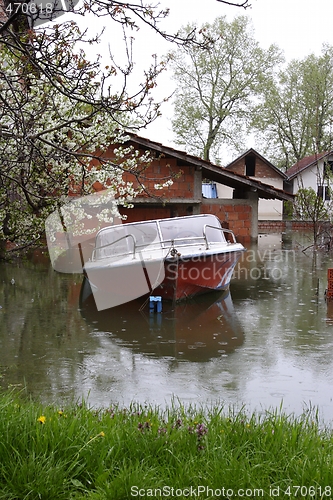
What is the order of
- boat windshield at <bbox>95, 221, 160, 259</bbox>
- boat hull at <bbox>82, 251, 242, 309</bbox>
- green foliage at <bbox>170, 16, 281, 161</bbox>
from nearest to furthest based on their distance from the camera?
boat hull at <bbox>82, 251, 242, 309</bbox> < boat windshield at <bbox>95, 221, 160, 259</bbox> < green foliage at <bbox>170, 16, 281, 161</bbox>

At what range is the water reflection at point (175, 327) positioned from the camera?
9.25 metres

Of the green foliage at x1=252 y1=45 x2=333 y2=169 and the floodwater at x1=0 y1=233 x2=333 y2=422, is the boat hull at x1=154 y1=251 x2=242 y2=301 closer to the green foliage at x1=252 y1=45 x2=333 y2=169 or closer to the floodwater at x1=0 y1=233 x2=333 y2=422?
the floodwater at x1=0 y1=233 x2=333 y2=422

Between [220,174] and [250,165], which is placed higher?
[250,165]

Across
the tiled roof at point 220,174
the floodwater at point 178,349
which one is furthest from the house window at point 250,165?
the floodwater at point 178,349

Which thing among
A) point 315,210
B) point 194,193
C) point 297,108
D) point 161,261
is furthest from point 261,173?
point 161,261

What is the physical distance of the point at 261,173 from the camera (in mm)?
51375

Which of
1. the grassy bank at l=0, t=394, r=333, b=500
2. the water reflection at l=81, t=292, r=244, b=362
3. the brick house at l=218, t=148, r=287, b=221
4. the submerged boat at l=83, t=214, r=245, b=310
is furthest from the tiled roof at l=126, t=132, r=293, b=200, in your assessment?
the brick house at l=218, t=148, r=287, b=221

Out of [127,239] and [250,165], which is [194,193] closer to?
[127,239]

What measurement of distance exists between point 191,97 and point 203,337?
41454 mm

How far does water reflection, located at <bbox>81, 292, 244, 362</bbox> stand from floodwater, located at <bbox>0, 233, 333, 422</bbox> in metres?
0.02

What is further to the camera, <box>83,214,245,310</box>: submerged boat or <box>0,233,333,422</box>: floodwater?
<box>83,214,245,310</box>: submerged boat

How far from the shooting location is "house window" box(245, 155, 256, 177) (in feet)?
169

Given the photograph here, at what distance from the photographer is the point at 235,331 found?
10531 mm

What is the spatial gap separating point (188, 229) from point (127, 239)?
140 centimetres
